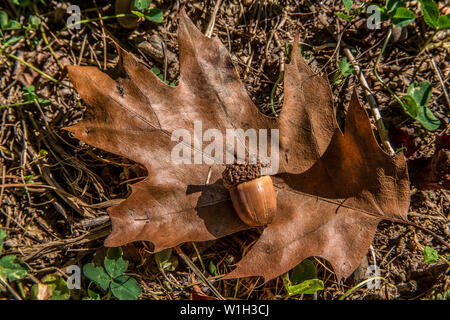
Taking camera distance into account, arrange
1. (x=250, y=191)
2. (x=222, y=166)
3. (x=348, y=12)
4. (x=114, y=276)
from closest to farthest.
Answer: (x=250, y=191) → (x=222, y=166) → (x=114, y=276) → (x=348, y=12)

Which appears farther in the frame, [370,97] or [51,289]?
[370,97]

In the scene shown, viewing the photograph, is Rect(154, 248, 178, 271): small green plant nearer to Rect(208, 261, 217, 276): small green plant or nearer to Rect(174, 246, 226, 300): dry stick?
Rect(174, 246, 226, 300): dry stick

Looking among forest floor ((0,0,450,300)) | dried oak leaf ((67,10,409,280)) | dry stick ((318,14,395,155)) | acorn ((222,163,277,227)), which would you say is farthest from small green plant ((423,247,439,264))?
acorn ((222,163,277,227))

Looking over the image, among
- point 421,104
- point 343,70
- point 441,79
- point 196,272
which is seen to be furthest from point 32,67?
point 441,79

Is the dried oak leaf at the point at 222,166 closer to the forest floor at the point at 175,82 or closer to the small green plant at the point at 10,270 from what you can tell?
the forest floor at the point at 175,82

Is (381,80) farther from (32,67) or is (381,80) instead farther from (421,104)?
(32,67)

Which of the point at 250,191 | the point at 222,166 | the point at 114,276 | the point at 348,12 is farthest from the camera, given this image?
the point at 348,12

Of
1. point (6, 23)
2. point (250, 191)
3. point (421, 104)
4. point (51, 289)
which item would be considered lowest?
point (51, 289)

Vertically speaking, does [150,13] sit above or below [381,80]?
above
